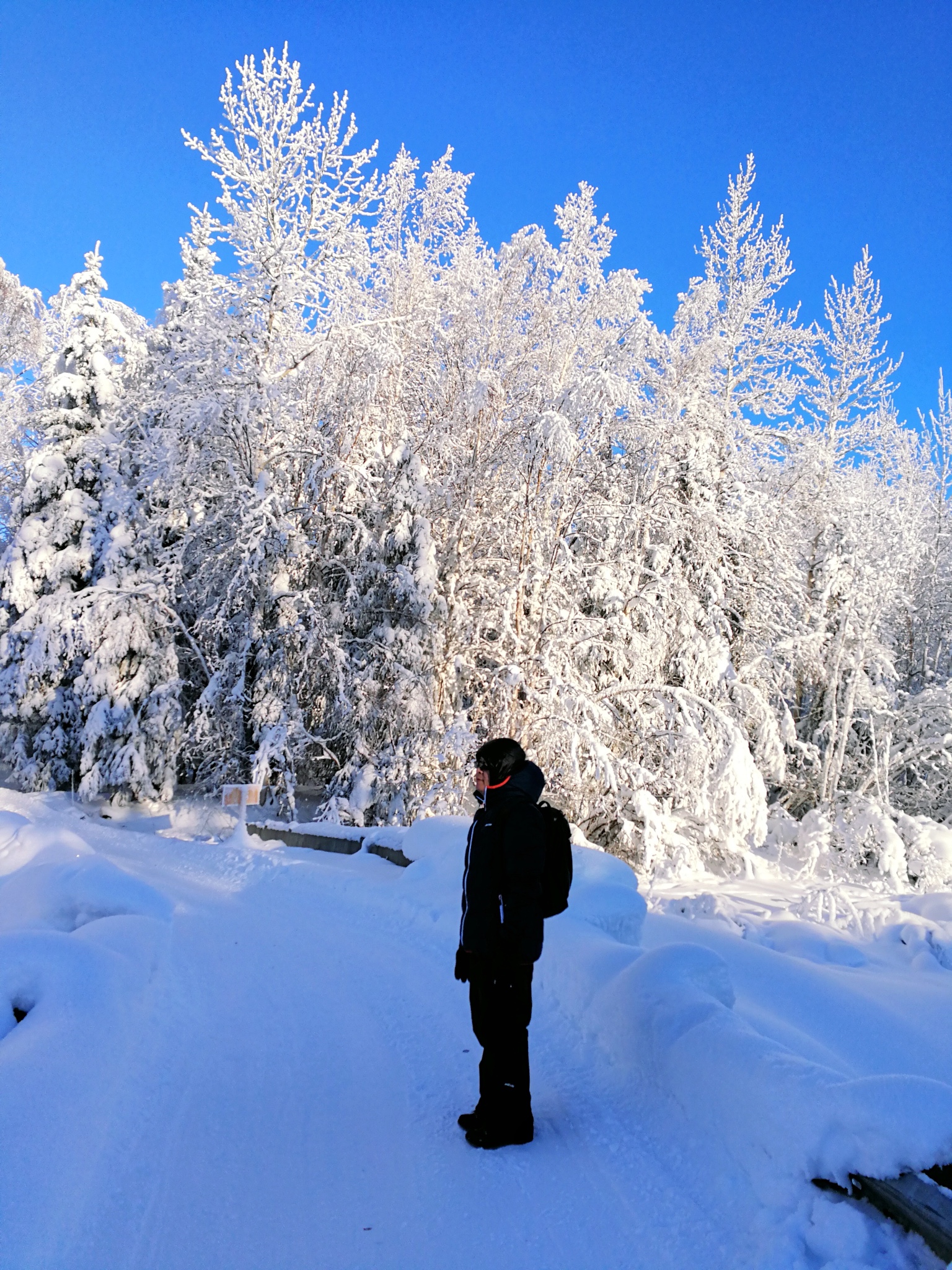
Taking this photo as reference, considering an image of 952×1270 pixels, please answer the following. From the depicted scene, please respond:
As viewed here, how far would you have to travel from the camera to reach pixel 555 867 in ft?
12.0

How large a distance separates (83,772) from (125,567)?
450 cm

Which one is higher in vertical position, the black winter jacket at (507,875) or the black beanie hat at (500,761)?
the black beanie hat at (500,761)

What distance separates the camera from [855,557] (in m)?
17.0

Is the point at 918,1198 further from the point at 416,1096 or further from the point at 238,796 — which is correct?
the point at 238,796

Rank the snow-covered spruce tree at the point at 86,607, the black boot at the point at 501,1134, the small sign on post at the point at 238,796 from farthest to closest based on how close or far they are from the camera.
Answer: the snow-covered spruce tree at the point at 86,607 → the small sign on post at the point at 238,796 → the black boot at the point at 501,1134

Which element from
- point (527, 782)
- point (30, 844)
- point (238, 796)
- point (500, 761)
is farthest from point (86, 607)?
point (527, 782)

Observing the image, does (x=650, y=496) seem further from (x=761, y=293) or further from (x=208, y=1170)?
(x=208, y=1170)

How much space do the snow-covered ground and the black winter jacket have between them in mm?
852

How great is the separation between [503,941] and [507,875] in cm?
29

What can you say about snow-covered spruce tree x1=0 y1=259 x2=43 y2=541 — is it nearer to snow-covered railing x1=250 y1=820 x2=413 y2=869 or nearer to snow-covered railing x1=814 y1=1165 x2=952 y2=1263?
snow-covered railing x1=250 y1=820 x2=413 y2=869

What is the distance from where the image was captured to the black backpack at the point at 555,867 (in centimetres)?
362

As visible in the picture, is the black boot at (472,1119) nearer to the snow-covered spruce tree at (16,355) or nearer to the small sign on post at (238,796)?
the small sign on post at (238,796)

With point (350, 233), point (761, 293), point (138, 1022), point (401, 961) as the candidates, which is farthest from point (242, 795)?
point (761, 293)

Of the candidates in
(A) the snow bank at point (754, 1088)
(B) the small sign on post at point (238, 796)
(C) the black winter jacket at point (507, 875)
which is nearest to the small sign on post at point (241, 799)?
(B) the small sign on post at point (238, 796)
